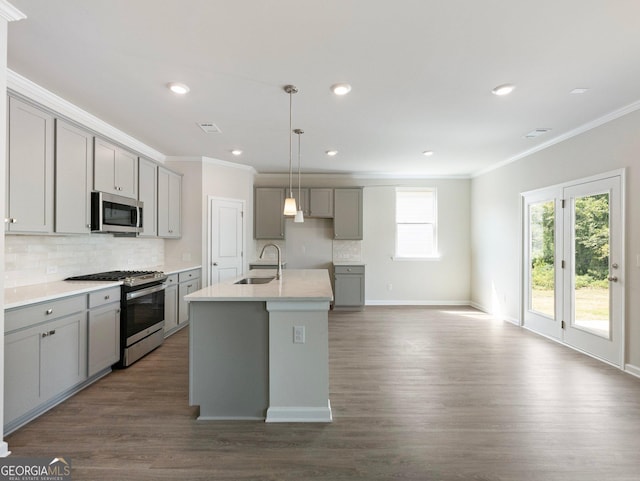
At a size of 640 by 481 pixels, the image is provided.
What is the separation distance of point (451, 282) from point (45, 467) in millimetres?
6234

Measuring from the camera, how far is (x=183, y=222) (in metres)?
5.12

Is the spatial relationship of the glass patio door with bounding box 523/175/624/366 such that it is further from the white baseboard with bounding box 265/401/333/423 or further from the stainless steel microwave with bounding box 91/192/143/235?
the stainless steel microwave with bounding box 91/192/143/235

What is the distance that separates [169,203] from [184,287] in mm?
1260

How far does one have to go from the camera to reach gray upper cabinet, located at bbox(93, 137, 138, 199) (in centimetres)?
326

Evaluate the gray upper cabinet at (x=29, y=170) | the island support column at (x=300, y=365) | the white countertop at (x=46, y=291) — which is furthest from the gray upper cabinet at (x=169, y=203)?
the island support column at (x=300, y=365)

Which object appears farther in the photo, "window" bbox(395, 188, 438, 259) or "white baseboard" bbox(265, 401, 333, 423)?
"window" bbox(395, 188, 438, 259)

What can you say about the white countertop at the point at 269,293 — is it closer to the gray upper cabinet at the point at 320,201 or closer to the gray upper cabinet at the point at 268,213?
the gray upper cabinet at the point at 268,213

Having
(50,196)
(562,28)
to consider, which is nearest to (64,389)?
(50,196)

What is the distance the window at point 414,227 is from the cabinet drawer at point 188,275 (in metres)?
3.82

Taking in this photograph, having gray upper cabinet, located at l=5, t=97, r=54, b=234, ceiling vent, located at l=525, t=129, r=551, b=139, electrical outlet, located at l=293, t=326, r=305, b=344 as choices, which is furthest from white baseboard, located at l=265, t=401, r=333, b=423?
ceiling vent, located at l=525, t=129, r=551, b=139

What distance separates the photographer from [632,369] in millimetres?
3119

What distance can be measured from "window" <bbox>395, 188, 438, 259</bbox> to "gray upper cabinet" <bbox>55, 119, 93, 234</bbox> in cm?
509

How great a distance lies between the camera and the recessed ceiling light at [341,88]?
2.72 metres

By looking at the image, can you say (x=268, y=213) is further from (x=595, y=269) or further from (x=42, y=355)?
(x=595, y=269)
